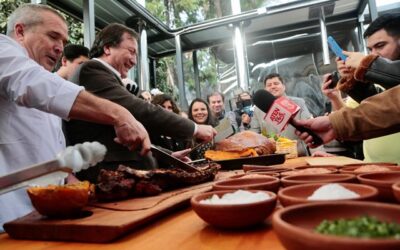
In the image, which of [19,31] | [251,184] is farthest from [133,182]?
[19,31]

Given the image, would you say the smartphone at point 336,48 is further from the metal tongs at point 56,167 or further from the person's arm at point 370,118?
the metal tongs at point 56,167

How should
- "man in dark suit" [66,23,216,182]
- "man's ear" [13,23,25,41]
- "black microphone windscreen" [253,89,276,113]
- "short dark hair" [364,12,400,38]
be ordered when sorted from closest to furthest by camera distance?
"black microphone windscreen" [253,89,276,113]
"man's ear" [13,23,25,41]
"man in dark suit" [66,23,216,182]
"short dark hair" [364,12,400,38]

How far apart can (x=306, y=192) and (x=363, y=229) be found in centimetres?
45

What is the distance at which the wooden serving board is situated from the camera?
3.24 ft

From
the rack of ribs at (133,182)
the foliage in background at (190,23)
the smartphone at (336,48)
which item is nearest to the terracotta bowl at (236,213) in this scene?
the rack of ribs at (133,182)

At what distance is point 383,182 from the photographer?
1.03 m

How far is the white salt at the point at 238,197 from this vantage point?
1.01 meters

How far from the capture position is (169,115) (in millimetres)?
2695

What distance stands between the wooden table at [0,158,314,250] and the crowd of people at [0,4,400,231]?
2.16 ft

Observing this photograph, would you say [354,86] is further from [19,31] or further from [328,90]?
[19,31]

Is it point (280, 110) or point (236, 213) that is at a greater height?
point (280, 110)

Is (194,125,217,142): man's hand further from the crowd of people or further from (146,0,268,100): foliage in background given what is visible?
(146,0,268,100): foliage in background

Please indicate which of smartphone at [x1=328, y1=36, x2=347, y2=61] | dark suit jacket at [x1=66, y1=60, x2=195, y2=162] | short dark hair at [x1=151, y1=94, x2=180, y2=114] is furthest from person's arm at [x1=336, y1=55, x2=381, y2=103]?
short dark hair at [x1=151, y1=94, x2=180, y2=114]

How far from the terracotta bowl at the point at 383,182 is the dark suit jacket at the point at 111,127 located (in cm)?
165
